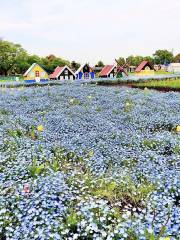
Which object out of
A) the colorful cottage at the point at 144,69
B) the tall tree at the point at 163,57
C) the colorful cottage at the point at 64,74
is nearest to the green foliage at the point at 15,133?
the colorful cottage at the point at 64,74

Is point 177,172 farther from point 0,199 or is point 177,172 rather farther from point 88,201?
point 0,199

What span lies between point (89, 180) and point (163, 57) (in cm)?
11488

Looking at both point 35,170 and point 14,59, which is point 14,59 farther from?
point 35,170

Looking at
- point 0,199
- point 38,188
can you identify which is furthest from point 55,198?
point 0,199

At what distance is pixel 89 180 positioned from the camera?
17.9 ft

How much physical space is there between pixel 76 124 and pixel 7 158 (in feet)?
10.5

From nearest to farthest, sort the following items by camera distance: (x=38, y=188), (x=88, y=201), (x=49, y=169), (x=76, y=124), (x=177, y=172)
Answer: (x=88, y=201), (x=38, y=188), (x=177, y=172), (x=49, y=169), (x=76, y=124)

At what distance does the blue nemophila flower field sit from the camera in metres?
4.05

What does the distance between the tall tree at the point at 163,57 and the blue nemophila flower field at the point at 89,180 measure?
4281 inches

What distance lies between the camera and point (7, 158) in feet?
21.2

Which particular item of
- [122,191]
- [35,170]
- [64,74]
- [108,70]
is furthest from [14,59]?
[122,191]

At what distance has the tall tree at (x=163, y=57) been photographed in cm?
11422

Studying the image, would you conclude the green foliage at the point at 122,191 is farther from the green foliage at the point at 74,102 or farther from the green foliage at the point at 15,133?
the green foliage at the point at 74,102

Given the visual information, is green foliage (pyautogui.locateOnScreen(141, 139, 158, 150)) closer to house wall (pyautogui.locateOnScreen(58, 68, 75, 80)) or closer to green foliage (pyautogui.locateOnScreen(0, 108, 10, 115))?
green foliage (pyautogui.locateOnScreen(0, 108, 10, 115))
